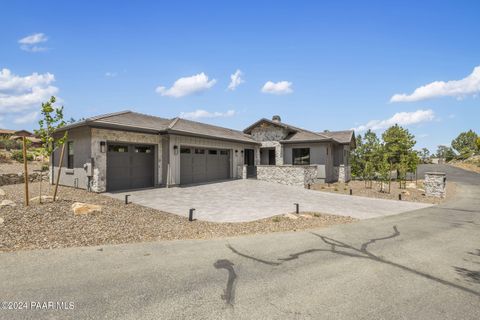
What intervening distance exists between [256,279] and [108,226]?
215 inches

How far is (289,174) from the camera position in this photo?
21.1 m

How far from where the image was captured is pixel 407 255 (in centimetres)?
578

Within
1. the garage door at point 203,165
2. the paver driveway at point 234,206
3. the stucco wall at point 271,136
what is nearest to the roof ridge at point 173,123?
the garage door at point 203,165

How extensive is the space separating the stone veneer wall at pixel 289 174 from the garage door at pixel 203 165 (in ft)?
12.0

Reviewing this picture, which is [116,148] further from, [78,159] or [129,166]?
[78,159]

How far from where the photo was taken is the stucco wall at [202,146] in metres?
16.8

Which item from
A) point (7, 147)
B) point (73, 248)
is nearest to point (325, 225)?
point (73, 248)

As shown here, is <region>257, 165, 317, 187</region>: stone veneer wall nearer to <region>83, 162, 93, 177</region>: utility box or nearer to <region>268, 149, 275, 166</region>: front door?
<region>268, 149, 275, 166</region>: front door

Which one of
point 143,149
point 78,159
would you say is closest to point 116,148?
point 143,149

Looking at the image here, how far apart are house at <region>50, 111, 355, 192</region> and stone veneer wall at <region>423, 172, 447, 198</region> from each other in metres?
8.23

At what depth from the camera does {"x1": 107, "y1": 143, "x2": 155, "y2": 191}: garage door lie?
1430 cm

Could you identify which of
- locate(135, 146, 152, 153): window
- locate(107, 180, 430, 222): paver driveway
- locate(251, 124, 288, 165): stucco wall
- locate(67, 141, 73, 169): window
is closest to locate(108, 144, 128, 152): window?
locate(135, 146, 152, 153): window

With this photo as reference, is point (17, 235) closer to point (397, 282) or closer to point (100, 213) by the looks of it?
point (100, 213)

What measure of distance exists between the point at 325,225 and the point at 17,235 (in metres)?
9.53
